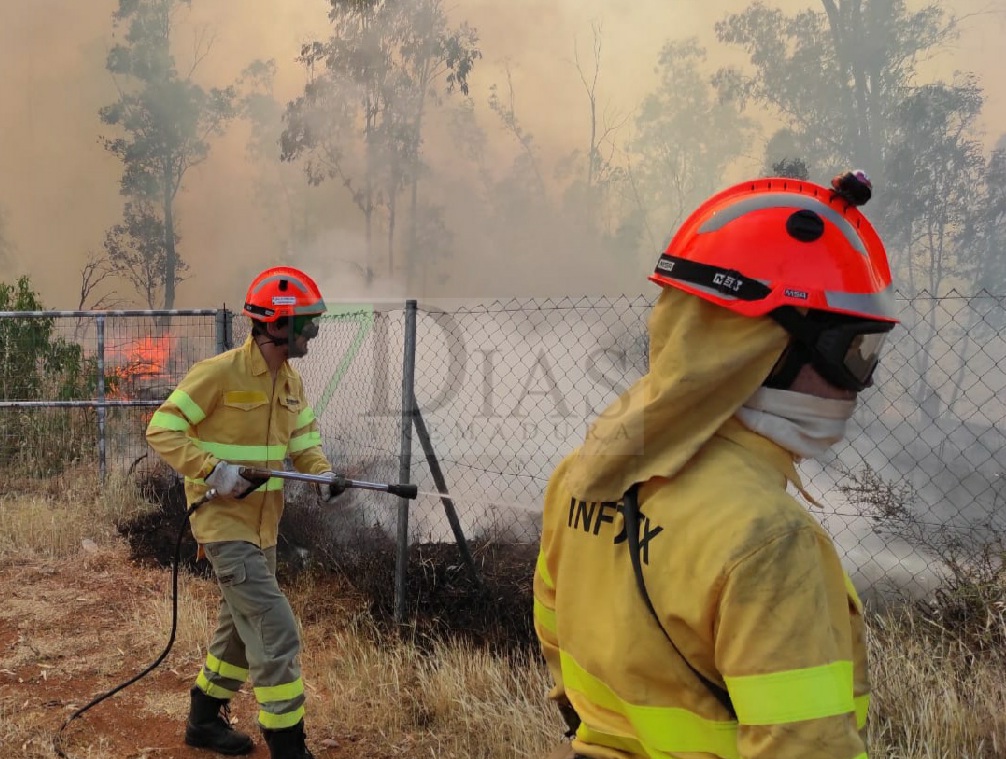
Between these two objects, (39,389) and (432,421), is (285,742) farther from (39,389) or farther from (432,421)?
(39,389)

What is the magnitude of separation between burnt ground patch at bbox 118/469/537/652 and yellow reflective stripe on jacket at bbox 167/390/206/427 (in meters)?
0.58

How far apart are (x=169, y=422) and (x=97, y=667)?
2.15 metres

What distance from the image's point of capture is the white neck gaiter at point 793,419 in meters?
1.11

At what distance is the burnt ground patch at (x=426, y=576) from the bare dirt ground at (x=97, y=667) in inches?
11.9

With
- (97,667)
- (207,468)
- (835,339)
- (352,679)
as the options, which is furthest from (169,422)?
(835,339)

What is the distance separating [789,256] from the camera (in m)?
1.12

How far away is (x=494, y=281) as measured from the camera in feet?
75.4

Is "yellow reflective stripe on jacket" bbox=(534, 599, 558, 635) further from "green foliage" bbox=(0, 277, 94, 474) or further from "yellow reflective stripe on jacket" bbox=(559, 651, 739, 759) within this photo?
"green foliage" bbox=(0, 277, 94, 474)

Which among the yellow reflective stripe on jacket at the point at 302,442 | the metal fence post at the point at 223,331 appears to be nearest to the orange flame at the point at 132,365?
the metal fence post at the point at 223,331

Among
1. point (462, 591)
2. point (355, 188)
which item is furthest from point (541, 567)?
point (355, 188)

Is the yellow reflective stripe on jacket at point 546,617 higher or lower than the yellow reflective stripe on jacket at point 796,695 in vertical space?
lower

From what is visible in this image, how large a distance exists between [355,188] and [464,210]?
3403mm

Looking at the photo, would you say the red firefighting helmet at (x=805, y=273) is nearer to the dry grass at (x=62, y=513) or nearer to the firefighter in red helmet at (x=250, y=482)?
the firefighter in red helmet at (x=250, y=482)

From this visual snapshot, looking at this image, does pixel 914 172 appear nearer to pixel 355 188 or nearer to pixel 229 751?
pixel 229 751
